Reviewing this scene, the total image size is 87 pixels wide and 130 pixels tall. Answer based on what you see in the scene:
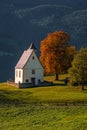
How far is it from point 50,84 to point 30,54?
484 inches

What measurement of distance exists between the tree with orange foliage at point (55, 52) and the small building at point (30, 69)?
2818 mm

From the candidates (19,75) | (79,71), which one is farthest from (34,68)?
(79,71)

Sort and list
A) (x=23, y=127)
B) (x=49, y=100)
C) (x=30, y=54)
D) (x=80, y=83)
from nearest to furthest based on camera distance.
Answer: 1. (x=23, y=127)
2. (x=49, y=100)
3. (x=80, y=83)
4. (x=30, y=54)

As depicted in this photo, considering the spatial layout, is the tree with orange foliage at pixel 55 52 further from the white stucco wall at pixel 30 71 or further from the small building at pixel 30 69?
the small building at pixel 30 69

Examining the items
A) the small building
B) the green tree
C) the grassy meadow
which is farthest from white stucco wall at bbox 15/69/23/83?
the green tree

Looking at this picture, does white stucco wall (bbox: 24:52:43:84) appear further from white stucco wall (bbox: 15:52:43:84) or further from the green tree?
the green tree

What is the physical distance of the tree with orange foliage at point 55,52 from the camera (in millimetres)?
127250

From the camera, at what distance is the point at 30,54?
412 feet

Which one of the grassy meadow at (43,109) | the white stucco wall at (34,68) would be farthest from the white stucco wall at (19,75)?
the grassy meadow at (43,109)

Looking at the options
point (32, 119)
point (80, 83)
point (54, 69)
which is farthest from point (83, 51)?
point (32, 119)

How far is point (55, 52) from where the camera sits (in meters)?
128

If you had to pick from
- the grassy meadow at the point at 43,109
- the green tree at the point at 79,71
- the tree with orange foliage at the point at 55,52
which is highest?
the tree with orange foliage at the point at 55,52

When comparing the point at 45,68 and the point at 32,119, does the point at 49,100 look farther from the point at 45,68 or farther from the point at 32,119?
the point at 45,68

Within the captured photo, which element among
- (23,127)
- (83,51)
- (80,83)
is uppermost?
(83,51)
